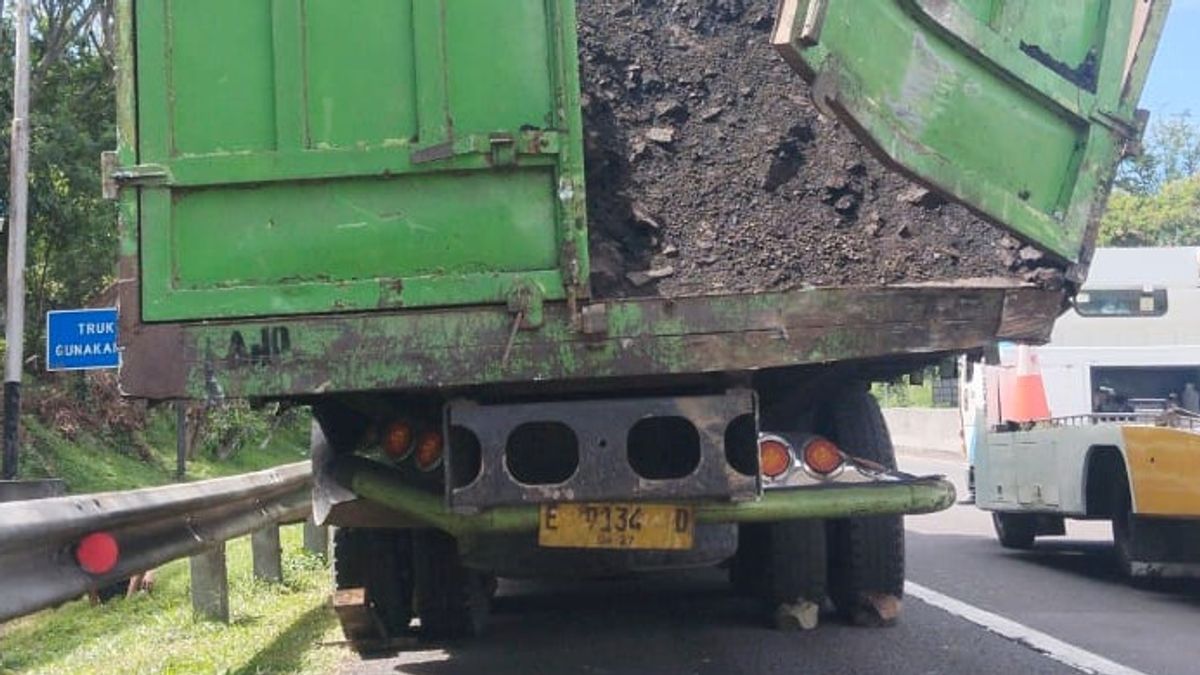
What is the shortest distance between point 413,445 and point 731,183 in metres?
1.67

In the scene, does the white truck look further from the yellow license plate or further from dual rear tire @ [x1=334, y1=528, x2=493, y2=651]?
the yellow license plate

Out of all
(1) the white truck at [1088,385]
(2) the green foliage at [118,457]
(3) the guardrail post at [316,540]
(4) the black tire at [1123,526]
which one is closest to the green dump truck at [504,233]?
(4) the black tire at [1123,526]

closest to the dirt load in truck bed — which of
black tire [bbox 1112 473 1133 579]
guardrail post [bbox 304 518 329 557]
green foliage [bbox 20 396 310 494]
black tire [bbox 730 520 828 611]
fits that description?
black tire [bbox 730 520 828 611]

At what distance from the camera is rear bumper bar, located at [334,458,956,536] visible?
524 centimetres

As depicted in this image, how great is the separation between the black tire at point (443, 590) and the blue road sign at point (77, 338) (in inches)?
363

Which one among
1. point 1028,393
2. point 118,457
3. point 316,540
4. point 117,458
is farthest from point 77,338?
point 1028,393

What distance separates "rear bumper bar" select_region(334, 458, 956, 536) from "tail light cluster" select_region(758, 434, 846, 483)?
0.15 metres

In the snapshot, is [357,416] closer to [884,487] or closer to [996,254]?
Answer: [884,487]

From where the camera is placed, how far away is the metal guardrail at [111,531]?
4.41 meters

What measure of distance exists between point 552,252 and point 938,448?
2718cm

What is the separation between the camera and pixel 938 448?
3094 cm

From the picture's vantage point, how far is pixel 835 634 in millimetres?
7328

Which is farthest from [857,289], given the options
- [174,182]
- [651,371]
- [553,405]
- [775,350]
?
[174,182]

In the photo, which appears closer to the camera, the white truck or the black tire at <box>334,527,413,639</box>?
the black tire at <box>334,527,413,639</box>
